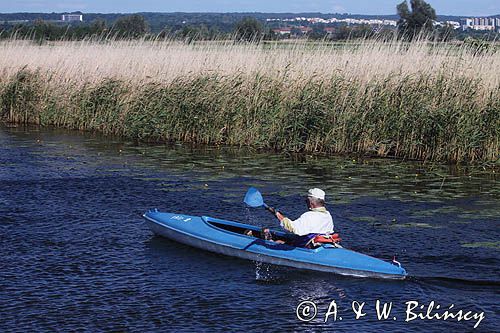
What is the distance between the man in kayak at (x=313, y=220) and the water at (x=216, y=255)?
0.43 metres

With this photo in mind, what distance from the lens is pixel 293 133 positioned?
1628cm

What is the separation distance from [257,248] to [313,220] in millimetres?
716

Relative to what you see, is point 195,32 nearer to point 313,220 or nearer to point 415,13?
point 415,13

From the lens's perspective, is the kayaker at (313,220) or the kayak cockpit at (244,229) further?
the kayak cockpit at (244,229)

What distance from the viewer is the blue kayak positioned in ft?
28.9

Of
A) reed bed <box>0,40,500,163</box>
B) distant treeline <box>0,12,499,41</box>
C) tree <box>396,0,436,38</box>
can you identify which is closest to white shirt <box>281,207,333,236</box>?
reed bed <box>0,40,500,163</box>

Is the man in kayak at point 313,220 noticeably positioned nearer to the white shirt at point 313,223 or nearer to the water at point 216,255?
the white shirt at point 313,223

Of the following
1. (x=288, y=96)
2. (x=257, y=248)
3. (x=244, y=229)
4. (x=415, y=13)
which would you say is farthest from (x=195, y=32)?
(x=257, y=248)

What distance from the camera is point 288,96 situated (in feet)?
54.2

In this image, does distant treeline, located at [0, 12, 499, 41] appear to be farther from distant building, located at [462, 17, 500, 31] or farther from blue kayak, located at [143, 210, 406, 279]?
blue kayak, located at [143, 210, 406, 279]

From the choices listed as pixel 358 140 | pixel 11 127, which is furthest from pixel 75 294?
pixel 11 127

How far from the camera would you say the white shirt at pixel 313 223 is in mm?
9156

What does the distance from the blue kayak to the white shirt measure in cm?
18

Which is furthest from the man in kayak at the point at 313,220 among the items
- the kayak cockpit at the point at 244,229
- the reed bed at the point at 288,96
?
the reed bed at the point at 288,96
